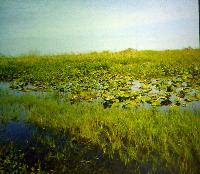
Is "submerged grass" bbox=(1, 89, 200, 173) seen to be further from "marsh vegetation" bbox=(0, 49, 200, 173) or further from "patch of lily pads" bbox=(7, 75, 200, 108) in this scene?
"patch of lily pads" bbox=(7, 75, 200, 108)

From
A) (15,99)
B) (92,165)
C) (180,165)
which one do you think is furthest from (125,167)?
(15,99)

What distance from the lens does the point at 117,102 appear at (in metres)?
6.36

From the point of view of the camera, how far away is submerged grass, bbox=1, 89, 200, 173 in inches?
140

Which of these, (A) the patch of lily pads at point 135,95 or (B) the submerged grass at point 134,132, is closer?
(B) the submerged grass at point 134,132

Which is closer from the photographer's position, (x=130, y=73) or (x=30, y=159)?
(x=30, y=159)

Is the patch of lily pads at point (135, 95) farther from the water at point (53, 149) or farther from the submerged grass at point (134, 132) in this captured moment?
the water at point (53, 149)

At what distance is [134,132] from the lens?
432 centimetres

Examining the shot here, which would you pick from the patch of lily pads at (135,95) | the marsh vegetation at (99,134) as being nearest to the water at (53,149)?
the marsh vegetation at (99,134)

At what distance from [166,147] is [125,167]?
2.20ft

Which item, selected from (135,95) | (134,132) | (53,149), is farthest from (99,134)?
(135,95)

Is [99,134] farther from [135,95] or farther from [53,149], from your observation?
[135,95]

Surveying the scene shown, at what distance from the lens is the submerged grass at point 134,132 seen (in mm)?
3557

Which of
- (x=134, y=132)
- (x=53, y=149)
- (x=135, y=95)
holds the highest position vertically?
(x=135, y=95)

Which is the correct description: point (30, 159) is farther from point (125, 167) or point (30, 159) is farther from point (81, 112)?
point (81, 112)
